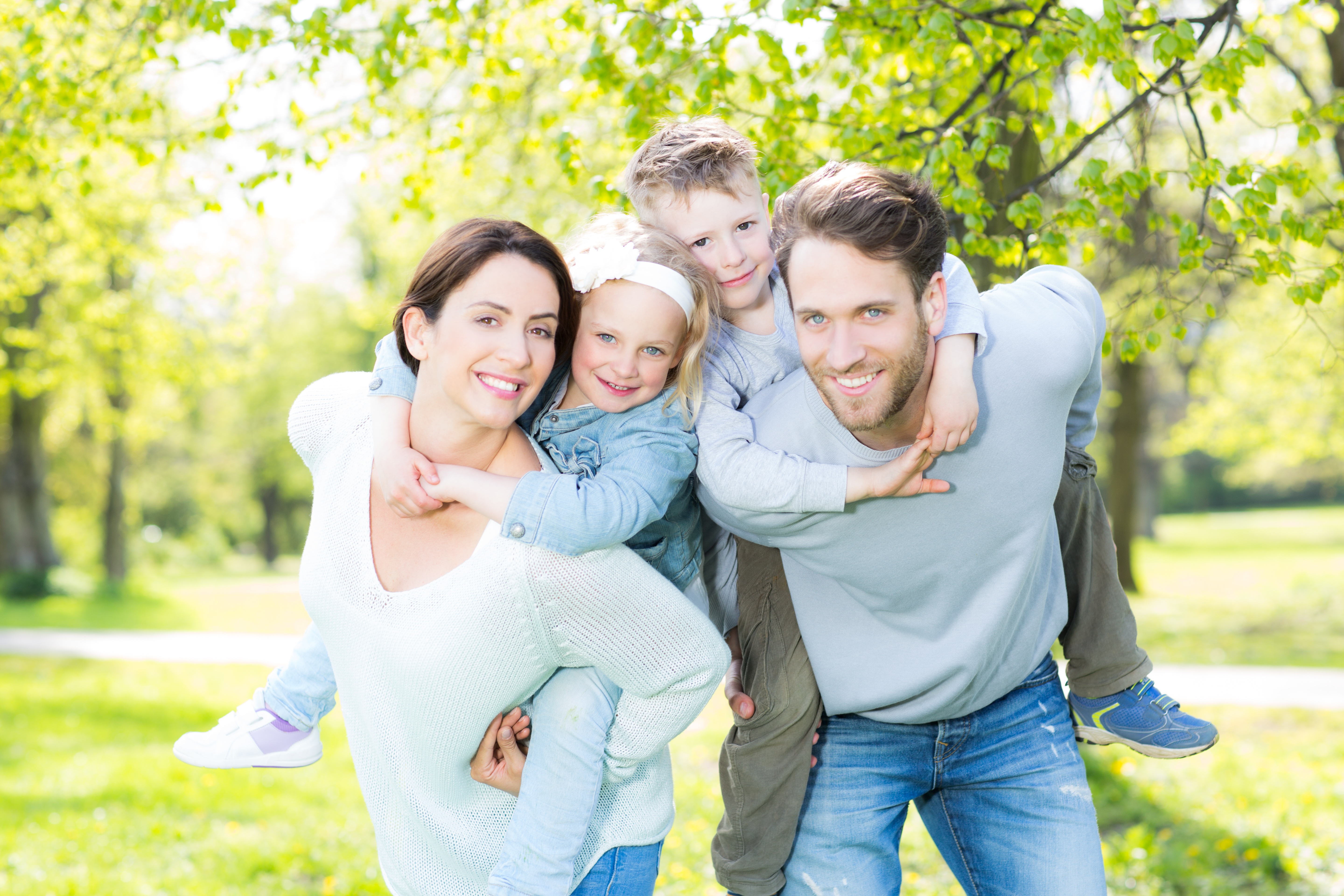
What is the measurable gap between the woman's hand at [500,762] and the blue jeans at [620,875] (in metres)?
0.25

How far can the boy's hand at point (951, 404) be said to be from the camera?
2.28 m

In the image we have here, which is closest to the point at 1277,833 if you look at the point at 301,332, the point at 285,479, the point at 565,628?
the point at 565,628

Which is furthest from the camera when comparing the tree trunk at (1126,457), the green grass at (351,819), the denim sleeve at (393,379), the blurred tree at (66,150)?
the tree trunk at (1126,457)

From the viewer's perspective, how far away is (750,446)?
95.5 inches

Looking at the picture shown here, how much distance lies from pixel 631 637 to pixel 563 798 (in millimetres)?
393

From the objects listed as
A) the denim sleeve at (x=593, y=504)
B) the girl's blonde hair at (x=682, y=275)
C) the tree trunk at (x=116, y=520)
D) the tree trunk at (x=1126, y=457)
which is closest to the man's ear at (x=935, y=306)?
the girl's blonde hair at (x=682, y=275)

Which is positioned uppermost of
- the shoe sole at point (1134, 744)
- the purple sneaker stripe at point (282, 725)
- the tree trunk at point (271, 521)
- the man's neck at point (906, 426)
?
the man's neck at point (906, 426)

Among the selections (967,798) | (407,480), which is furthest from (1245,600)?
(407,480)

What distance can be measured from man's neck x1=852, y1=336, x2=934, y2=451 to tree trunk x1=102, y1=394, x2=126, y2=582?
69.8 ft

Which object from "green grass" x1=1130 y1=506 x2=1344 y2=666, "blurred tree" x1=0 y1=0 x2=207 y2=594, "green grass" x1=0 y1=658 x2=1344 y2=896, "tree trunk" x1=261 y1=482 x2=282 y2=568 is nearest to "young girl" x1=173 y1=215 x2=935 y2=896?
"blurred tree" x1=0 y1=0 x2=207 y2=594

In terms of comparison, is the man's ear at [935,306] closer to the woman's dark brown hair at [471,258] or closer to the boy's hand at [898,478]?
the boy's hand at [898,478]

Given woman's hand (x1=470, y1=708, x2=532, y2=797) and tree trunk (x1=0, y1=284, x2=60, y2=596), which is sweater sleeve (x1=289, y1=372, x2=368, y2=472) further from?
tree trunk (x1=0, y1=284, x2=60, y2=596)

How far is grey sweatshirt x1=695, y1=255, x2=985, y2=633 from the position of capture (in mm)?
2334

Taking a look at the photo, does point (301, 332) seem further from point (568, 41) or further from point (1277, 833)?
point (1277, 833)
